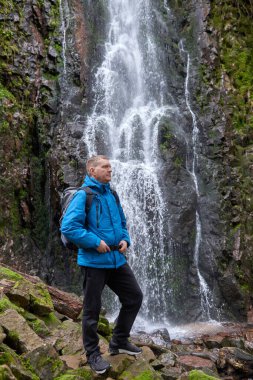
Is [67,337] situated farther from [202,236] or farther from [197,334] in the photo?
[202,236]

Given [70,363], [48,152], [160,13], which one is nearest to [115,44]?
[160,13]

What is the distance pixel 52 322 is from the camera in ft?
19.0

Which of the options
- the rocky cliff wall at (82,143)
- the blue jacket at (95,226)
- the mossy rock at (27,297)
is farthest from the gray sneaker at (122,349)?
the rocky cliff wall at (82,143)

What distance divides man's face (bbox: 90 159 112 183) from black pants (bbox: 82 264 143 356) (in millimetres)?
993

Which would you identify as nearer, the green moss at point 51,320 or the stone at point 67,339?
the stone at point 67,339

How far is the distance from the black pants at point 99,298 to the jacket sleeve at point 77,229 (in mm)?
338

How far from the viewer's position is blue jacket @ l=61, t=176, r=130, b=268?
405cm

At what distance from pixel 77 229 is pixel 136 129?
32.5 ft

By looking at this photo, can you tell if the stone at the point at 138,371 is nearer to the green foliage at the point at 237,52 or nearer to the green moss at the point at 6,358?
the green moss at the point at 6,358

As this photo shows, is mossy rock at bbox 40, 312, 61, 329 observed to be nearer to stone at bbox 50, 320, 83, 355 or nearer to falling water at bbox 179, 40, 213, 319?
stone at bbox 50, 320, 83, 355

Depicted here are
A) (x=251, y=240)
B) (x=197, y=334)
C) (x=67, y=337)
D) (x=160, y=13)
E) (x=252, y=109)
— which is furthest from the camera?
(x=160, y=13)

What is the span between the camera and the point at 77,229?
13.3 feet

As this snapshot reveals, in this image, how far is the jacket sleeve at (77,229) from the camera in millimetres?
4031

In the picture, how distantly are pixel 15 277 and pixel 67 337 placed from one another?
155cm
